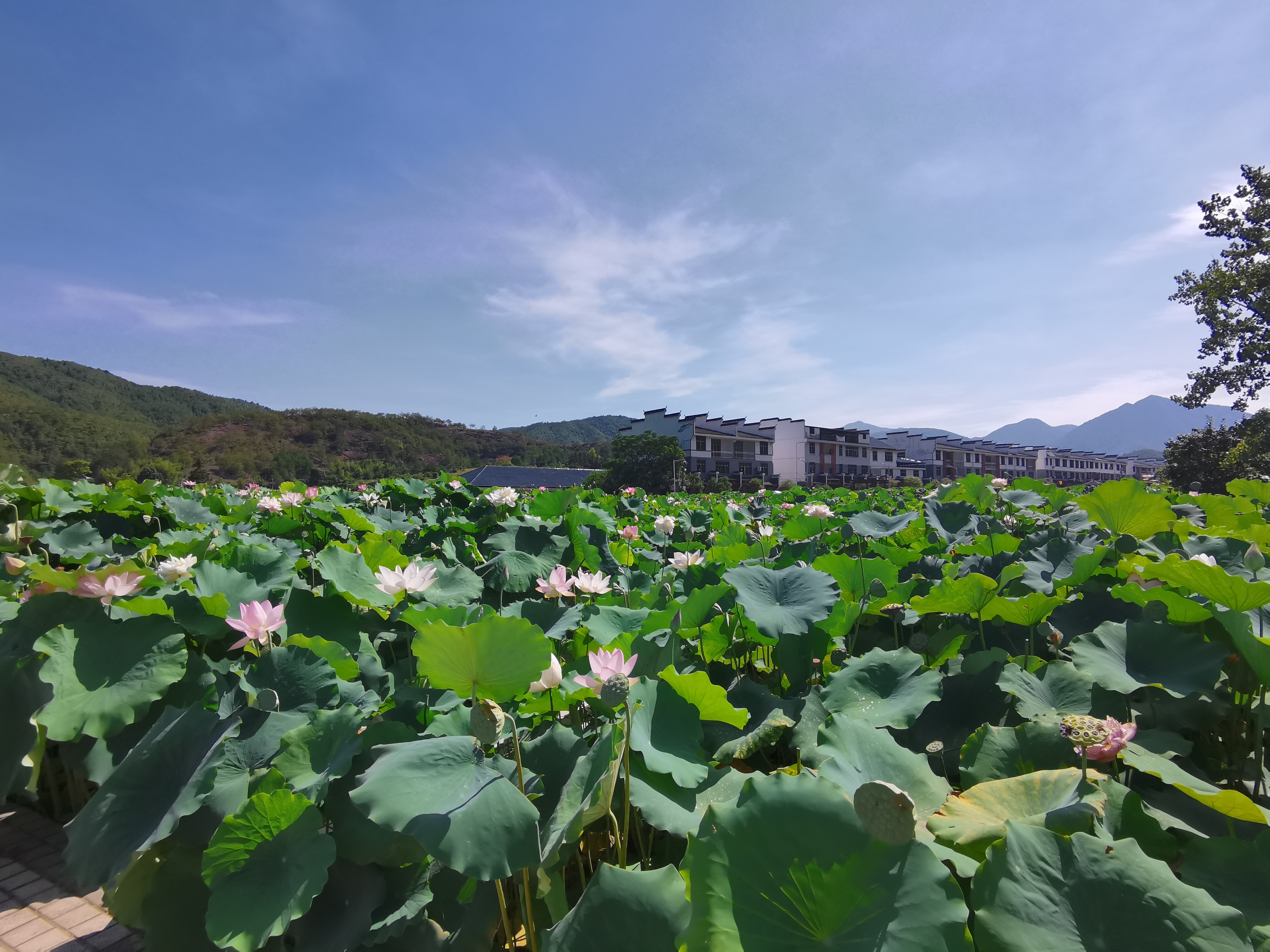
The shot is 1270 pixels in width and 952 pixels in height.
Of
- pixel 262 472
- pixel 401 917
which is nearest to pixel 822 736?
pixel 401 917

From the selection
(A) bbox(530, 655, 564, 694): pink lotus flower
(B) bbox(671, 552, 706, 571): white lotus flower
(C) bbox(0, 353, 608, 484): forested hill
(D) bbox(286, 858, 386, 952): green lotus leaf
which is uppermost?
(C) bbox(0, 353, 608, 484): forested hill

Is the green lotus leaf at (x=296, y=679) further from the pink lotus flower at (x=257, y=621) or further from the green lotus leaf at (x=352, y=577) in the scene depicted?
the green lotus leaf at (x=352, y=577)

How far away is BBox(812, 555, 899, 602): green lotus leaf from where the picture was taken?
159 cm

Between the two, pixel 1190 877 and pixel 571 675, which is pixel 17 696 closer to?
pixel 571 675

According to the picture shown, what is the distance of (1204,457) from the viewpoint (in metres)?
19.8

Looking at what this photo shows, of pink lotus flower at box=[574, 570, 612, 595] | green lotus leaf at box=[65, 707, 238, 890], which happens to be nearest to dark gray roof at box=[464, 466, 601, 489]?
pink lotus flower at box=[574, 570, 612, 595]

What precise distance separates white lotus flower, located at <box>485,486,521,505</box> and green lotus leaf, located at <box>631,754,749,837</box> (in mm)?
2916

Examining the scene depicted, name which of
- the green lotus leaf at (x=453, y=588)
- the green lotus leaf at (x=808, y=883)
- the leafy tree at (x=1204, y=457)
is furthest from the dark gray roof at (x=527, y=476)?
the green lotus leaf at (x=808, y=883)

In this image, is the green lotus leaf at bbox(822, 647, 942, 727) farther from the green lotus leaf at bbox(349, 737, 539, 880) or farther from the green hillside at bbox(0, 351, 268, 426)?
the green hillside at bbox(0, 351, 268, 426)

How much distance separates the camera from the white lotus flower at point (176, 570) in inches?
66.6

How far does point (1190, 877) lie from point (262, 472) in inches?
2140

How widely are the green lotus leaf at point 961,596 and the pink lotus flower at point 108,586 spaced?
183 cm

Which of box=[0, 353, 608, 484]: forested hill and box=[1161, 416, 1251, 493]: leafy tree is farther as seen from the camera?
box=[0, 353, 608, 484]: forested hill

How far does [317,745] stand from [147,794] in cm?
39
